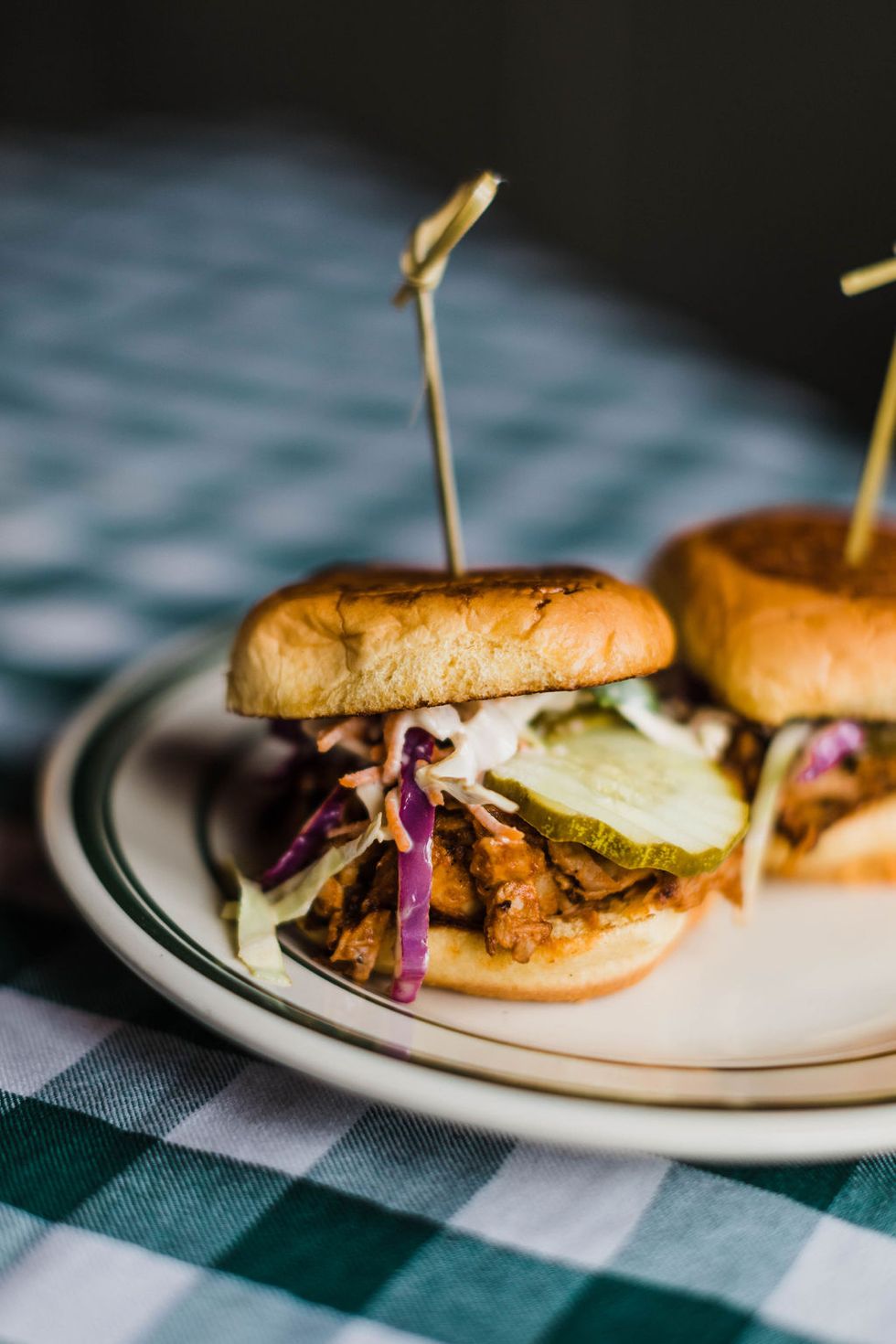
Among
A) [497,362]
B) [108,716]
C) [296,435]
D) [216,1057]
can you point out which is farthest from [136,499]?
[216,1057]

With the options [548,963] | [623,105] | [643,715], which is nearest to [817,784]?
[643,715]

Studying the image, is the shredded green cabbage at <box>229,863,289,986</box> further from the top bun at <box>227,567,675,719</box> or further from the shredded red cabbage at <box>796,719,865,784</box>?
the shredded red cabbage at <box>796,719,865,784</box>

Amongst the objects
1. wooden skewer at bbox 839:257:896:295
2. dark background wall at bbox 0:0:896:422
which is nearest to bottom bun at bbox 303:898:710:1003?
wooden skewer at bbox 839:257:896:295

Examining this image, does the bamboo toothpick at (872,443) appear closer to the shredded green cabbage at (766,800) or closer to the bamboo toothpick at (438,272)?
the shredded green cabbage at (766,800)

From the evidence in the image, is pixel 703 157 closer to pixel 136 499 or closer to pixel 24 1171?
pixel 136 499

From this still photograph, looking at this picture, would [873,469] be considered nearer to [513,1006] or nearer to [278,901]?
[513,1006]
